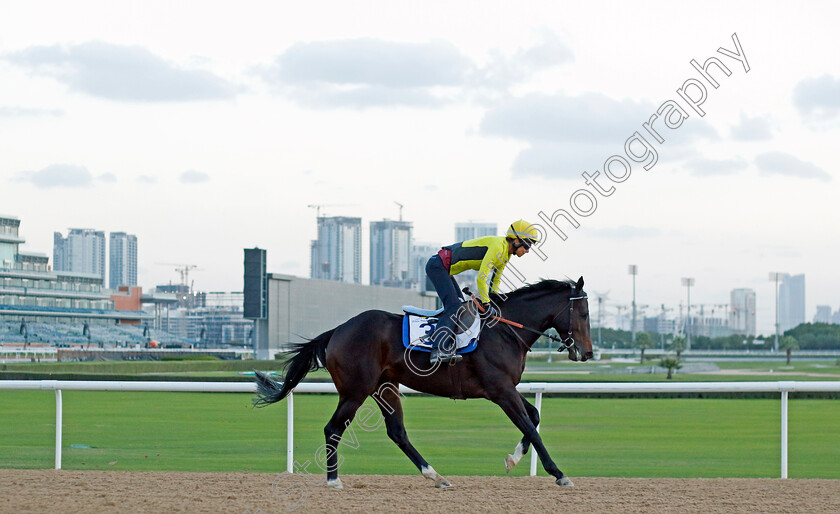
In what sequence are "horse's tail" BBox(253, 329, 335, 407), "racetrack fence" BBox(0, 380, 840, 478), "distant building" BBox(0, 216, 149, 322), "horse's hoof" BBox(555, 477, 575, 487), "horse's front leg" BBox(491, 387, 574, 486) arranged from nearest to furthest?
"horse's front leg" BBox(491, 387, 574, 486), "horse's hoof" BBox(555, 477, 575, 487), "horse's tail" BBox(253, 329, 335, 407), "racetrack fence" BBox(0, 380, 840, 478), "distant building" BBox(0, 216, 149, 322)

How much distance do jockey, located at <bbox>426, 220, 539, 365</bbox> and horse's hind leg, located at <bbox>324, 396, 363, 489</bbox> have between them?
65cm

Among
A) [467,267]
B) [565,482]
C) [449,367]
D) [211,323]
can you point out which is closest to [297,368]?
[449,367]

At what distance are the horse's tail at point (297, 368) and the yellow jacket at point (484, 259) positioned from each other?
1.03 meters

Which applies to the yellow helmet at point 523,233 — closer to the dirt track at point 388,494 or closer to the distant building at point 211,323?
the dirt track at point 388,494

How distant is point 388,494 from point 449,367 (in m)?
0.92

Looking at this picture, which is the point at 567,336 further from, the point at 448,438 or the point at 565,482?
the point at 448,438

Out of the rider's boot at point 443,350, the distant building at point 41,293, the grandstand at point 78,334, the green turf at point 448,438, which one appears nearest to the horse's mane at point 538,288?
the rider's boot at point 443,350

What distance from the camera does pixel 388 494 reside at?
20.2 feet

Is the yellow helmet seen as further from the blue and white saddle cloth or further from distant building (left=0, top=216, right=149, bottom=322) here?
distant building (left=0, top=216, right=149, bottom=322)

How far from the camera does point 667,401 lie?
21109 mm

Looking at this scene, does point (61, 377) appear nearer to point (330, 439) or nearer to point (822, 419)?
point (822, 419)

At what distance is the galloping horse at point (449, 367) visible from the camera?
6316mm

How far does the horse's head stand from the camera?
652cm

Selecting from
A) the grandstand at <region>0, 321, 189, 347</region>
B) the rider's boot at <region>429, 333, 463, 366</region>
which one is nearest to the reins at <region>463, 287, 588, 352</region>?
the rider's boot at <region>429, 333, 463, 366</region>
